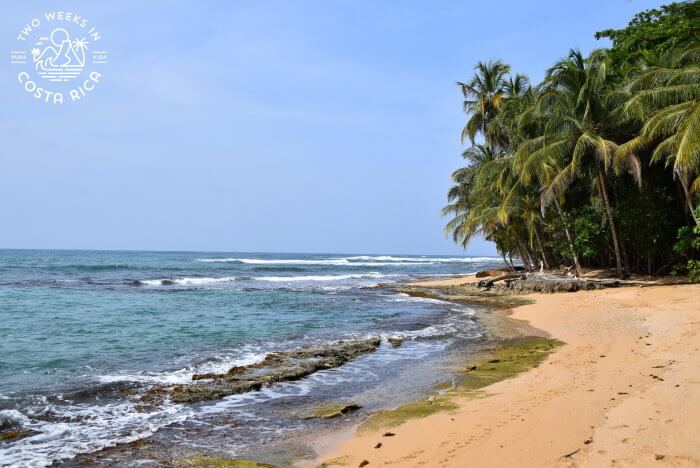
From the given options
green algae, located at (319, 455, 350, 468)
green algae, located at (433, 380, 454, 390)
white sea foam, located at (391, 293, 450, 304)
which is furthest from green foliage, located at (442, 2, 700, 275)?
green algae, located at (319, 455, 350, 468)

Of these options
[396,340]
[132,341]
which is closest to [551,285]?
[396,340]

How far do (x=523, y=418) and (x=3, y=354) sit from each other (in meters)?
11.3

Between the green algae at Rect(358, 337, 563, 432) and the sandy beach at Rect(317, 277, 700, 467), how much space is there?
0.23 m

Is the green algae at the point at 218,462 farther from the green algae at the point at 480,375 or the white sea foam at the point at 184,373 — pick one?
the white sea foam at the point at 184,373

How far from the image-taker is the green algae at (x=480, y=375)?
21.7ft

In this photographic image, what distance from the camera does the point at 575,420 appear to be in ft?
18.3

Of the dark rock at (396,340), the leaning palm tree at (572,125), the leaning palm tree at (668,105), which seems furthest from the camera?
the leaning palm tree at (572,125)

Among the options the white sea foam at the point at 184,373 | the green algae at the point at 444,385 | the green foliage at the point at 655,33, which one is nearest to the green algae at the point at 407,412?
the green algae at the point at 444,385

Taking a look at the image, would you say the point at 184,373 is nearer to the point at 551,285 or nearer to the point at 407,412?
the point at 407,412

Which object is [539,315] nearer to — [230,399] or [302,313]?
[302,313]

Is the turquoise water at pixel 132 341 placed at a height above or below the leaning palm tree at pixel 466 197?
below

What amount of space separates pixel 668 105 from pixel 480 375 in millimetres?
13857

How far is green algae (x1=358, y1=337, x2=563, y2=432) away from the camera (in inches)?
261

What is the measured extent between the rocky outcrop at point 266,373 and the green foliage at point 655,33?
61.1ft
